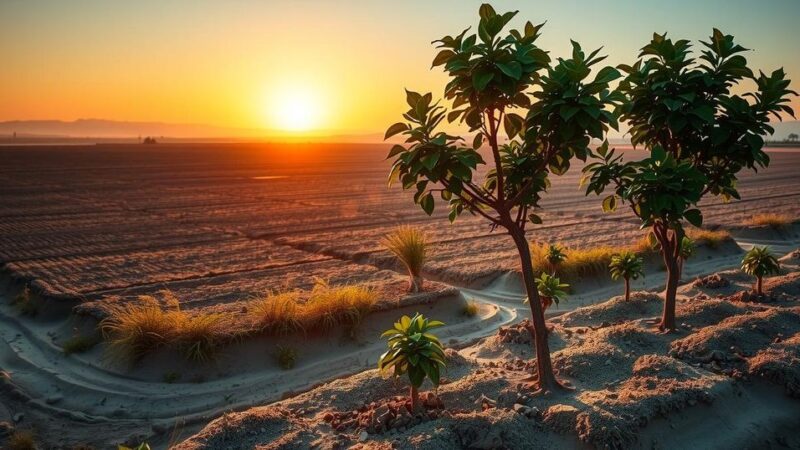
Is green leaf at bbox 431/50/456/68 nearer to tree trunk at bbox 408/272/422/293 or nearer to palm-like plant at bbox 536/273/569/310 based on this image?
palm-like plant at bbox 536/273/569/310

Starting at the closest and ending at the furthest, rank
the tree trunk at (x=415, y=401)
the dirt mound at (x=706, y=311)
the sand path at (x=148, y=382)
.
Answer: the tree trunk at (x=415, y=401) → the sand path at (x=148, y=382) → the dirt mound at (x=706, y=311)

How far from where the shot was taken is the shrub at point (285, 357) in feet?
26.2

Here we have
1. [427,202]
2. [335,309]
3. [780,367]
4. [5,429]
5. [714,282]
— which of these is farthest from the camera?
[714,282]

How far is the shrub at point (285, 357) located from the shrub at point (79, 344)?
267cm

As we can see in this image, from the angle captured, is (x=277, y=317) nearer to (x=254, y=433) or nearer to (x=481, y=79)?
(x=254, y=433)

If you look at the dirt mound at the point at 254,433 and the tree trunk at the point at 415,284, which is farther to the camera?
the tree trunk at the point at 415,284

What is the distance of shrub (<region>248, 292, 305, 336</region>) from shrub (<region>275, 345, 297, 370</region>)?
0.28 meters

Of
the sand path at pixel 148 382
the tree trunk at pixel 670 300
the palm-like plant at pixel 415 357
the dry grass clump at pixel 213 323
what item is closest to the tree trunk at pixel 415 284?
the sand path at pixel 148 382

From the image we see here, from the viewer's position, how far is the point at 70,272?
1184 cm

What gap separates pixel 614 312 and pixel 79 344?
772 cm

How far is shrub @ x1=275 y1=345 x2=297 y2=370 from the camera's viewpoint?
7.98 metres

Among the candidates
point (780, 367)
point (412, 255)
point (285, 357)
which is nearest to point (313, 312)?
point (285, 357)

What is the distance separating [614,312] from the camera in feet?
29.9

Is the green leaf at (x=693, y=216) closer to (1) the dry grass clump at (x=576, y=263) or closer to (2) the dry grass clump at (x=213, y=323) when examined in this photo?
(2) the dry grass clump at (x=213, y=323)
